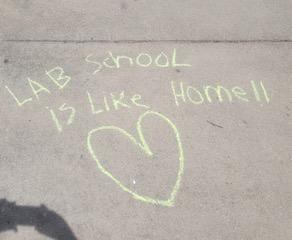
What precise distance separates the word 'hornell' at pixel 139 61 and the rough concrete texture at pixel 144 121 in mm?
18

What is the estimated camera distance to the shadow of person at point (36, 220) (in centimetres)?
362

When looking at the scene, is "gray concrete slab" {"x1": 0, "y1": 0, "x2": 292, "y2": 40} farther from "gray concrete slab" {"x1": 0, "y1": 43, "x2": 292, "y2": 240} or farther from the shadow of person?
the shadow of person

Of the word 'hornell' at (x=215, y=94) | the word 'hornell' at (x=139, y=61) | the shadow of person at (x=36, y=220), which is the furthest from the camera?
the word 'hornell' at (x=139, y=61)

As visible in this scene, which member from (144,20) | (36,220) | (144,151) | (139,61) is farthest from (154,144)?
(144,20)

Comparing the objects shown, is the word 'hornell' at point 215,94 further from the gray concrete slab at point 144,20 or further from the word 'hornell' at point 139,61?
the gray concrete slab at point 144,20

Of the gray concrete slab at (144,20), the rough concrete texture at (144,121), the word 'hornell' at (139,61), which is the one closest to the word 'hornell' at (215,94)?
the rough concrete texture at (144,121)

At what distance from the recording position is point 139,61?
504 cm

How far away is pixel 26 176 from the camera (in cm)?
395

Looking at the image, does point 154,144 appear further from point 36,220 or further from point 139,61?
point 36,220

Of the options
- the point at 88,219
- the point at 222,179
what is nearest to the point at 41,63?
the point at 88,219

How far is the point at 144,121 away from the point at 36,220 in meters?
1.44

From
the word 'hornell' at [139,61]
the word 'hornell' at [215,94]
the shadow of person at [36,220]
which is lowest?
the shadow of person at [36,220]

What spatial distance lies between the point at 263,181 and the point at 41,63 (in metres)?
2.67

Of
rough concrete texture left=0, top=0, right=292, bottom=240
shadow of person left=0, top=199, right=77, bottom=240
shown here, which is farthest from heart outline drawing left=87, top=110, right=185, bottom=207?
shadow of person left=0, top=199, right=77, bottom=240
